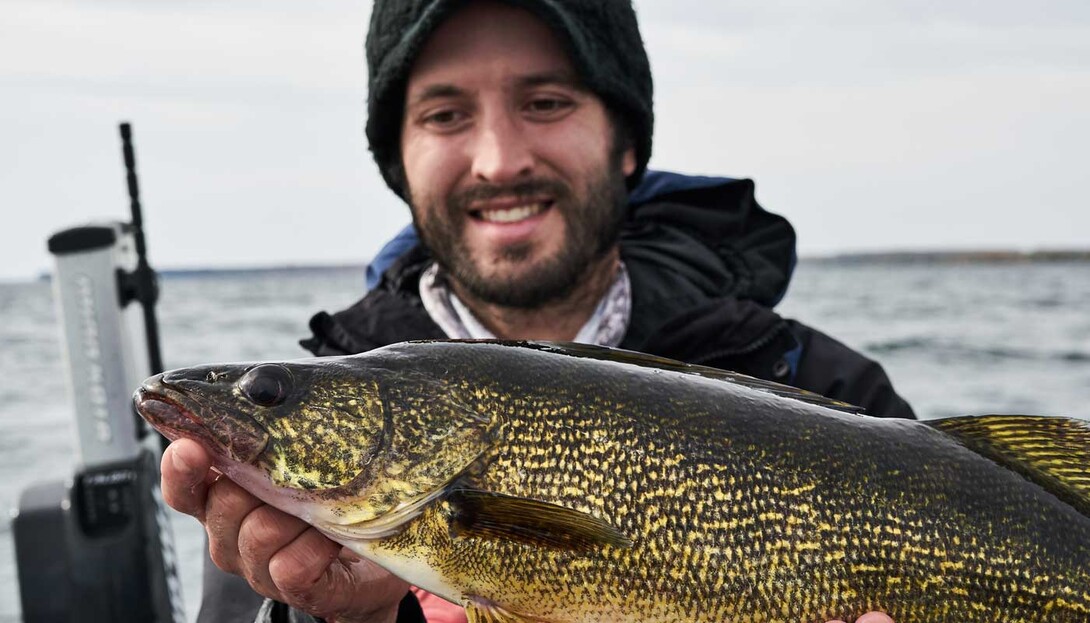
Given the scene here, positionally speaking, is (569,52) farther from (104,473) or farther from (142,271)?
(104,473)

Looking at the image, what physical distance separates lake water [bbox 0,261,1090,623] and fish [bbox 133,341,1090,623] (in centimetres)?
373

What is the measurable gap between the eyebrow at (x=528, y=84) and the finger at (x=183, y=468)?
2106 mm

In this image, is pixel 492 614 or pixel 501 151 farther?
pixel 501 151

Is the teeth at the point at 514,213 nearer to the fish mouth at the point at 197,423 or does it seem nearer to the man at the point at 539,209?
the man at the point at 539,209

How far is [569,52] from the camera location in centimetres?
404

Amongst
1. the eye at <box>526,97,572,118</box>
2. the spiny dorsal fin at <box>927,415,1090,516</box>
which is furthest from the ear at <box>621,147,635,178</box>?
the spiny dorsal fin at <box>927,415,1090,516</box>

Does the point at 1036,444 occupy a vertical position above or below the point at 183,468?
Answer: below

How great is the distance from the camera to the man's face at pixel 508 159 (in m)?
4.07

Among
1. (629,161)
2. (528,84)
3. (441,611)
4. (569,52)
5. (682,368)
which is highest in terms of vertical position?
(569,52)

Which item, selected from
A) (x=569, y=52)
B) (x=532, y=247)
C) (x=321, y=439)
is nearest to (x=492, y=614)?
(x=321, y=439)

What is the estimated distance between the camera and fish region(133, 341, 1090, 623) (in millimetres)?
2371

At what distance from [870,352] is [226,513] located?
2140 centimetres

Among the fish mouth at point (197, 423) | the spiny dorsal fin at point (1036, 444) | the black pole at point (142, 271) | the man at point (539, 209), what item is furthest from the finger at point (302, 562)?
the black pole at point (142, 271)

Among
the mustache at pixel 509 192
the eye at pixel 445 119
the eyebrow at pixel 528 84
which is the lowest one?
the mustache at pixel 509 192
